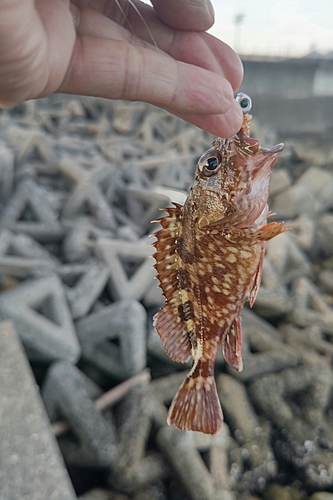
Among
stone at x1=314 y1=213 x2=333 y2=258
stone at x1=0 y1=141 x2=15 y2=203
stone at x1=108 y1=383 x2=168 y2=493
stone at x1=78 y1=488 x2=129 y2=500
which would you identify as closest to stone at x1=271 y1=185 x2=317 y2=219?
stone at x1=314 y1=213 x2=333 y2=258

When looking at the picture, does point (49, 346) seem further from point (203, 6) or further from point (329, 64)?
point (329, 64)

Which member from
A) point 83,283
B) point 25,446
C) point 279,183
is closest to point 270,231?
point 25,446

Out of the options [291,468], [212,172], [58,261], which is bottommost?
[291,468]

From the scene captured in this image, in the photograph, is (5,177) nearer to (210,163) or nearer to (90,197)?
(90,197)

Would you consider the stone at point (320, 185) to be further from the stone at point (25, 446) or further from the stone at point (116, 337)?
the stone at point (25, 446)

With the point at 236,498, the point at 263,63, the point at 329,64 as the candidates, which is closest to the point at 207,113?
the point at 236,498
